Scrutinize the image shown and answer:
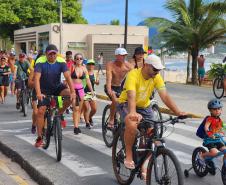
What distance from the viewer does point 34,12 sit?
52.1 meters

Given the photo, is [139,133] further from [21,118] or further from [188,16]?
[188,16]

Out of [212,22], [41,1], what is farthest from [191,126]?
[41,1]

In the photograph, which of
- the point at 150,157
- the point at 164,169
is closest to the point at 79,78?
the point at 150,157

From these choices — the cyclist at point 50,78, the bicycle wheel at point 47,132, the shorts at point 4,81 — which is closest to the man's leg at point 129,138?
the cyclist at point 50,78

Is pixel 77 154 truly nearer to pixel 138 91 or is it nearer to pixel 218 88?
pixel 138 91

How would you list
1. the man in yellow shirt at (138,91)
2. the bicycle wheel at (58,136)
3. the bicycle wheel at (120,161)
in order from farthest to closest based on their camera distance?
the bicycle wheel at (58,136) → the bicycle wheel at (120,161) → the man in yellow shirt at (138,91)

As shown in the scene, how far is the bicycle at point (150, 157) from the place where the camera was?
4.88 meters

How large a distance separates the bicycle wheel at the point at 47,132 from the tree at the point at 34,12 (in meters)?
44.2

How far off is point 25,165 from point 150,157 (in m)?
2.74

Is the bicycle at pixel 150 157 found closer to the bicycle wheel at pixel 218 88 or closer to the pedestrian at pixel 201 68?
the bicycle wheel at pixel 218 88

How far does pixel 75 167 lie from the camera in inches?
275

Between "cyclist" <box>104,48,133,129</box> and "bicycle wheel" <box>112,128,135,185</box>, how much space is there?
2231 mm

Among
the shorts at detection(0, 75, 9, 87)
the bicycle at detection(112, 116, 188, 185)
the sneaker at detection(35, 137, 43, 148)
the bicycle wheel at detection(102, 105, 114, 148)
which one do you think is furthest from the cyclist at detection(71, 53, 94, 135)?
the shorts at detection(0, 75, 9, 87)

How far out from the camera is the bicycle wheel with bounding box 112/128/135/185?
590cm
